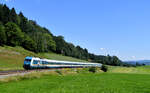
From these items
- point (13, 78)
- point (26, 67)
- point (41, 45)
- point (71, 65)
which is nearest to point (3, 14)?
point (41, 45)

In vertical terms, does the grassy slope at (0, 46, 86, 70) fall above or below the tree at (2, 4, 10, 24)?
below

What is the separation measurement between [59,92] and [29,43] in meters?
89.6

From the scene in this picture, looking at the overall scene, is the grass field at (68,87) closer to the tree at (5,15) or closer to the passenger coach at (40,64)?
the passenger coach at (40,64)

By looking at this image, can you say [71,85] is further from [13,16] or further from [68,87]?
[13,16]

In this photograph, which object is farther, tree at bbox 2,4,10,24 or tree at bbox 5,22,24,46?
tree at bbox 2,4,10,24

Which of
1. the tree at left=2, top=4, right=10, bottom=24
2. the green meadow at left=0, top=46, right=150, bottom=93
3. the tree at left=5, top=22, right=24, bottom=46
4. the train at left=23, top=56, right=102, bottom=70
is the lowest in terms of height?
the green meadow at left=0, top=46, right=150, bottom=93

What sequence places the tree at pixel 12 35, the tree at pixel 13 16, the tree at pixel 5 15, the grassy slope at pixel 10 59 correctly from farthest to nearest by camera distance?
the tree at pixel 13 16 → the tree at pixel 5 15 → the tree at pixel 12 35 → the grassy slope at pixel 10 59

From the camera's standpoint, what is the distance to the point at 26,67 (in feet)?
129

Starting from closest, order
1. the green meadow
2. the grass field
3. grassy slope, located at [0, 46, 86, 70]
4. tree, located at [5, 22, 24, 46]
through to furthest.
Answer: the grass field < the green meadow < grassy slope, located at [0, 46, 86, 70] < tree, located at [5, 22, 24, 46]

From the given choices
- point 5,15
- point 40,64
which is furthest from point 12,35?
point 40,64

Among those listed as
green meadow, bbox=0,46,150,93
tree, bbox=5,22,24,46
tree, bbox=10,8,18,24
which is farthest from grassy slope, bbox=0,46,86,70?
tree, bbox=10,8,18,24

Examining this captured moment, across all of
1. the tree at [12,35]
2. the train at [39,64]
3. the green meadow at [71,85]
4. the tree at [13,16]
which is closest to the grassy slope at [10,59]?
the train at [39,64]

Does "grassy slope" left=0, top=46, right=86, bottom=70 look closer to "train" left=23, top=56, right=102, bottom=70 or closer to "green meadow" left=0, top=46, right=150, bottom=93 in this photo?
"train" left=23, top=56, right=102, bottom=70

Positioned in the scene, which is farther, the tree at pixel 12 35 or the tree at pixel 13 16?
the tree at pixel 13 16
